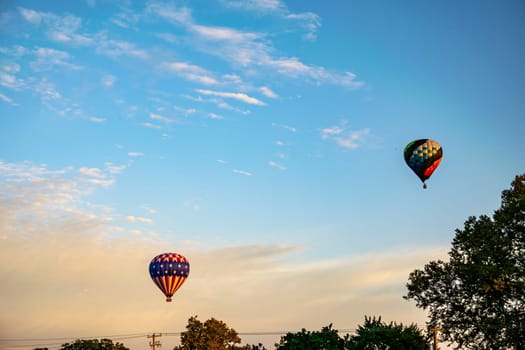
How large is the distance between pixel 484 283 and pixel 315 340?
43.0 ft

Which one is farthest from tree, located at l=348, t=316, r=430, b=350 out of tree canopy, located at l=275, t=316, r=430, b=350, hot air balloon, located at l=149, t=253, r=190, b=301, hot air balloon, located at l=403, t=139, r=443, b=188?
hot air balloon, located at l=149, t=253, r=190, b=301

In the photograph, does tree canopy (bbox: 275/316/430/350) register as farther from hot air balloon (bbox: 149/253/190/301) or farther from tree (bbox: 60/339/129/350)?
tree (bbox: 60/339/129/350)

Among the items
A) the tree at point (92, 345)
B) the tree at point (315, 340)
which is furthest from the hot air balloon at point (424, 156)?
the tree at point (92, 345)

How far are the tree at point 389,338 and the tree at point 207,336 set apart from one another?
42.5 meters

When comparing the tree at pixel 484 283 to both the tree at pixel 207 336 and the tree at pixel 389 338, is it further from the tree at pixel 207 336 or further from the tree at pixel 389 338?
the tree at pixel 207 336

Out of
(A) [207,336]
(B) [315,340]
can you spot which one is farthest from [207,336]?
(B) [315,340]

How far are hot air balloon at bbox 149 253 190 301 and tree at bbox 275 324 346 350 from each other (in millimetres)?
20875

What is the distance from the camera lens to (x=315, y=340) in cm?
4712

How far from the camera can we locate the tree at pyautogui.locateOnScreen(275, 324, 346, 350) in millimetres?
47094

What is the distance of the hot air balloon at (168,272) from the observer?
217 feet

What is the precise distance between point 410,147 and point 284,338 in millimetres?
19586

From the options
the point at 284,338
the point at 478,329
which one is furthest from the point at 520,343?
the point at 284,338

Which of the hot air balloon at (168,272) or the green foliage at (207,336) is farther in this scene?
the green foliage at (207,336)

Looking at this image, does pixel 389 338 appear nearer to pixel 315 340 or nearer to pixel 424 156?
A: pixel 315 340
